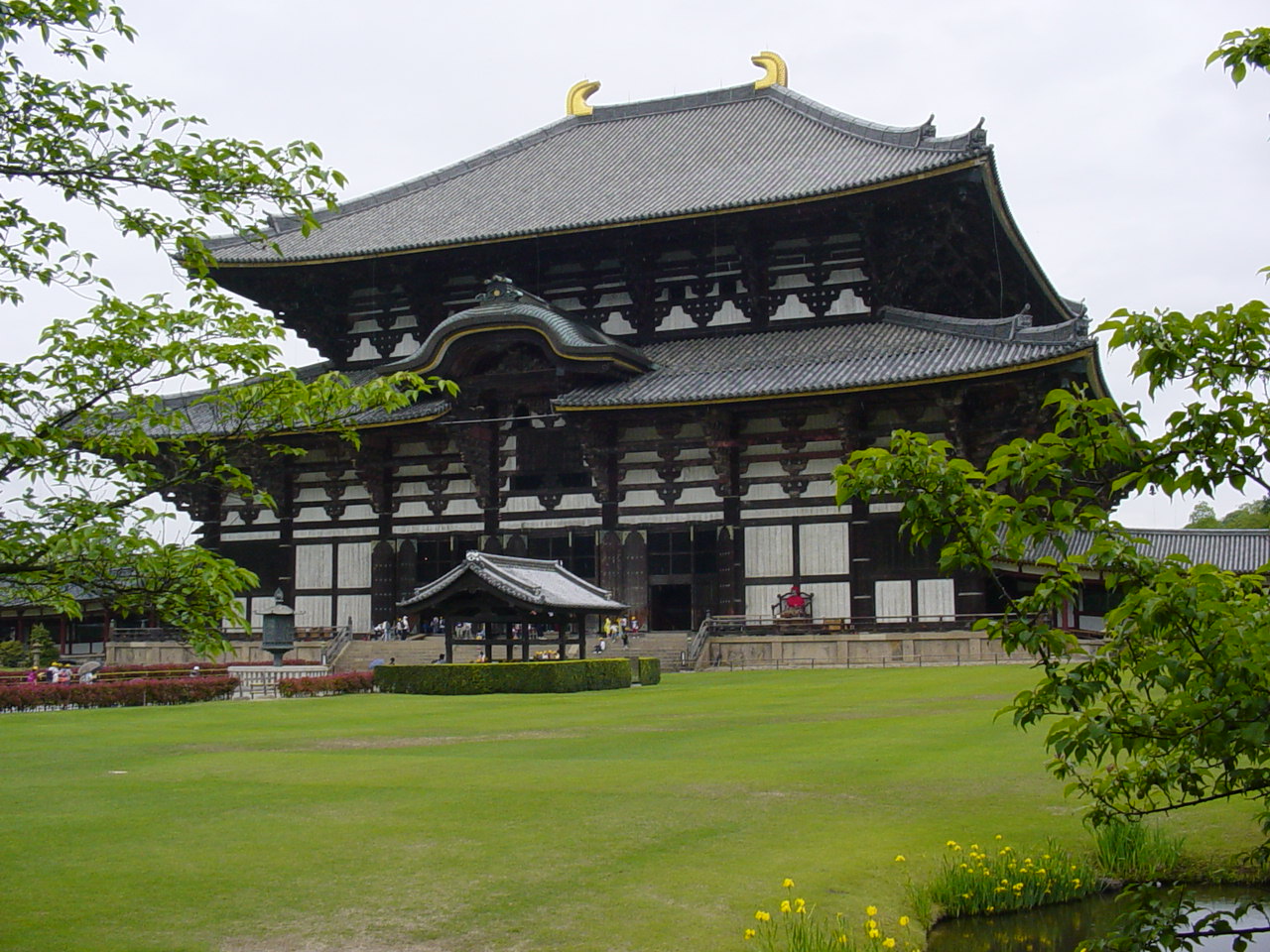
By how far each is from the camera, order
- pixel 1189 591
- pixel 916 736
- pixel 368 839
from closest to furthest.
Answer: pixel 1189 591 → pixel 368 839 → pixel 916 736

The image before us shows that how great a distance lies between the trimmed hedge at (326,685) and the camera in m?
28.8

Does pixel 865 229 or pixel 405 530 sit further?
pixel 405 530

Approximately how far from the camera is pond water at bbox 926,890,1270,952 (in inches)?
380

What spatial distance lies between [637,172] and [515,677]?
2583 centimetres

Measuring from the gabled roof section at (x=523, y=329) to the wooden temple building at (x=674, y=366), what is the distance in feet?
0.31

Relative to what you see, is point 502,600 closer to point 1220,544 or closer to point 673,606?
point 673,606

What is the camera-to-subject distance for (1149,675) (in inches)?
246

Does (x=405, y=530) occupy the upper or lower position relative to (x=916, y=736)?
upper

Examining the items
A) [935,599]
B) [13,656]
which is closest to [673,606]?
[935,599]

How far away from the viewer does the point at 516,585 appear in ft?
95.0

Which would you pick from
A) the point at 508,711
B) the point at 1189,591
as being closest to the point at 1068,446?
the point at 1189,591

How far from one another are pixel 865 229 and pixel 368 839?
31906mm

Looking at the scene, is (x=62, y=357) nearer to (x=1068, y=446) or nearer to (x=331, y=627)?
(x=1068, y=446)

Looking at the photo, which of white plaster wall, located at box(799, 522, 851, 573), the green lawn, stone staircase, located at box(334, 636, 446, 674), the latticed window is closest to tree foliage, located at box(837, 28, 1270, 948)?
the green lawn
